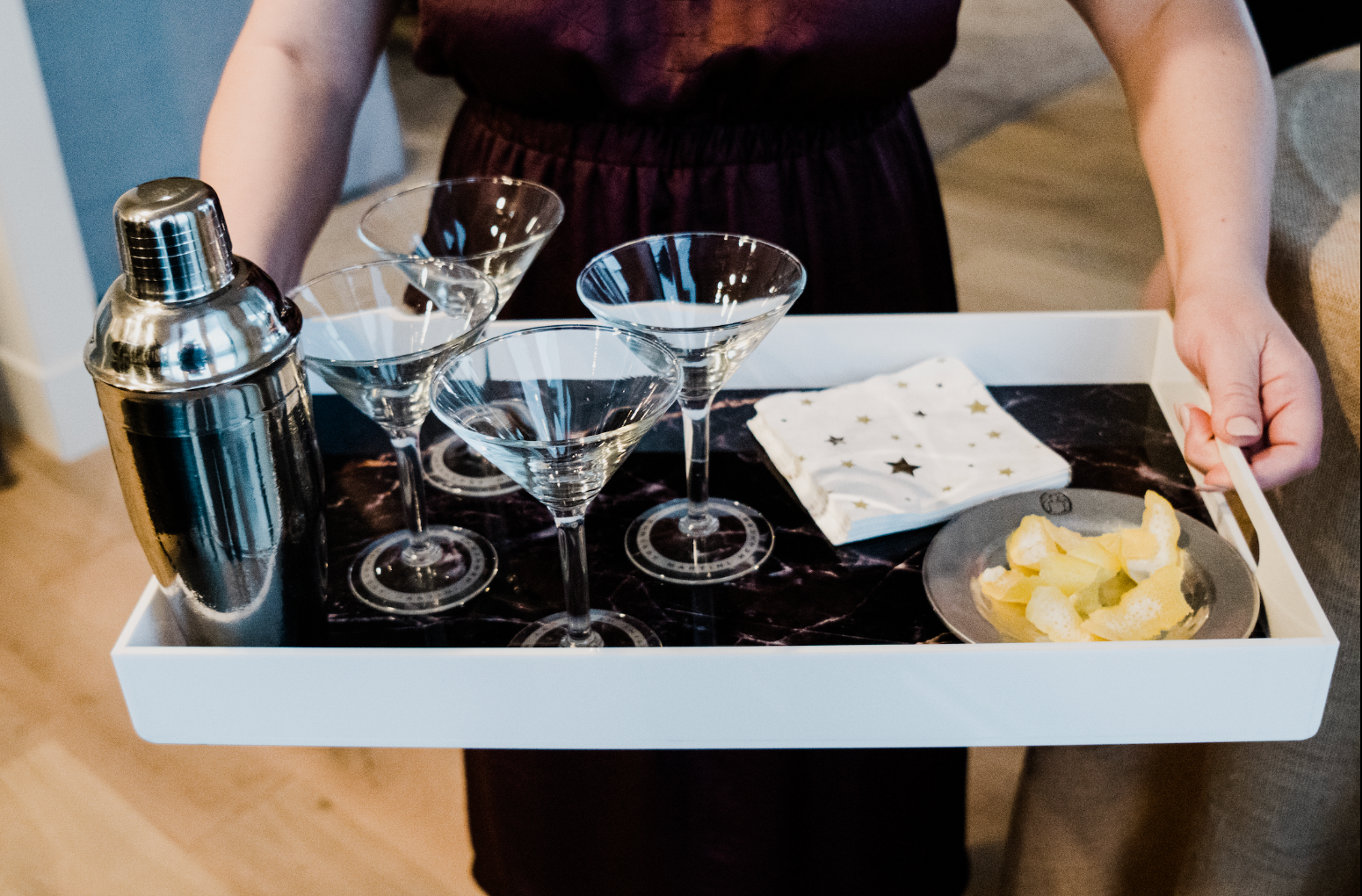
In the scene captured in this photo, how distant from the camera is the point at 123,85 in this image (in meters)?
1.91

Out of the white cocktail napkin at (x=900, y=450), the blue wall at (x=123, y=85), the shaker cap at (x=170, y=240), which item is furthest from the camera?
the blue wall at (x=123, y=85)

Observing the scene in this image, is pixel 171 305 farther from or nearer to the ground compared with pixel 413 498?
farther from the ground

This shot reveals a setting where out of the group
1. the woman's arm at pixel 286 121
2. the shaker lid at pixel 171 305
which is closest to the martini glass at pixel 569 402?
the shaker lid at pixel 171 305

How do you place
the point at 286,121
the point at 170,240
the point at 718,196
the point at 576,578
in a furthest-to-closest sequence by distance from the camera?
the point at 718,196
the point at 286,121
the point at 576,578
the point at 170,240

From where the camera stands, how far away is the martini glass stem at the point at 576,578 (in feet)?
2.09

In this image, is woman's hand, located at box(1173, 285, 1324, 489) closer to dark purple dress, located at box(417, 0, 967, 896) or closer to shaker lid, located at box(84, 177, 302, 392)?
dark purple dress, located at box(417, 0, 967, 896)

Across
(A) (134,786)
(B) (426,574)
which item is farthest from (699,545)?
(A) (134,786)

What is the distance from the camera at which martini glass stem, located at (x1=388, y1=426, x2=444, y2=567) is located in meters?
0.71

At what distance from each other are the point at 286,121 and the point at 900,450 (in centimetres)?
50

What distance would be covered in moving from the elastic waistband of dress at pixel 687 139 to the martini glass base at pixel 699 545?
0.34 m

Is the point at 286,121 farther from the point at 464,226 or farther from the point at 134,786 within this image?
the point at 134,786

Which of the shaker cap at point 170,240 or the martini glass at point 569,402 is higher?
the shaker cap at point 170,240

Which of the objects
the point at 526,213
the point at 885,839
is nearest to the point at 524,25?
the point at 526,213

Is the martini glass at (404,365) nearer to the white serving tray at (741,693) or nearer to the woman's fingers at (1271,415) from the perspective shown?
the white serving tray at (741,693)
